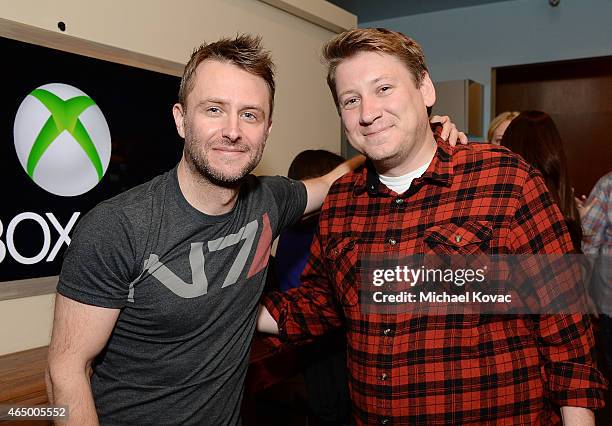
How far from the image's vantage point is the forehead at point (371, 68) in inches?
59.3

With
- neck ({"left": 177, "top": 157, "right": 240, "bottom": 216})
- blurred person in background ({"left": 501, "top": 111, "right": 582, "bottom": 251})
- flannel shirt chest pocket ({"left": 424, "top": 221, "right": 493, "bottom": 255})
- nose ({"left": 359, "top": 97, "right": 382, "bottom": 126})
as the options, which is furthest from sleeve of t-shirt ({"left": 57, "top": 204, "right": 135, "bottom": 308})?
blurred person in background ({"left": 501, "top": 111, "right": 582, "bottom": 251})

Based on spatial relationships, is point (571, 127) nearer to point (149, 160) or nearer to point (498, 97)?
point (498, 97)

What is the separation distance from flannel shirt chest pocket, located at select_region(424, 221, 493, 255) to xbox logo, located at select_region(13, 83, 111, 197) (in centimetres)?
138

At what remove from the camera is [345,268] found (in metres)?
1.61

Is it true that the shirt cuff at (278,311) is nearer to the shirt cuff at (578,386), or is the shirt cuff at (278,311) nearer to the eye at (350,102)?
the eye at (350,102)

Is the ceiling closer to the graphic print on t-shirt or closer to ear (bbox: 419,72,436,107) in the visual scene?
ear (bbox: 419,72,436,107)

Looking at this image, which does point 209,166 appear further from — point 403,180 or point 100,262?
point 403,180

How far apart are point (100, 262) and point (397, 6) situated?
4.99m

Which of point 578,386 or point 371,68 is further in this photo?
point 371,68

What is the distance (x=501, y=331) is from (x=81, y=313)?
1.06 metres

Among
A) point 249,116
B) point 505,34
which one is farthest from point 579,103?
point 249,116

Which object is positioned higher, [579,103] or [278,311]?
[579,103]

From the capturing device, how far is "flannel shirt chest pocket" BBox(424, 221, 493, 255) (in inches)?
56.7

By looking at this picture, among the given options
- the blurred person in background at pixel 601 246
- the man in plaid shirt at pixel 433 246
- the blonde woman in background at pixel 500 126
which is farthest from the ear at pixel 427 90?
the blonde woman in background at pixel 500 126
